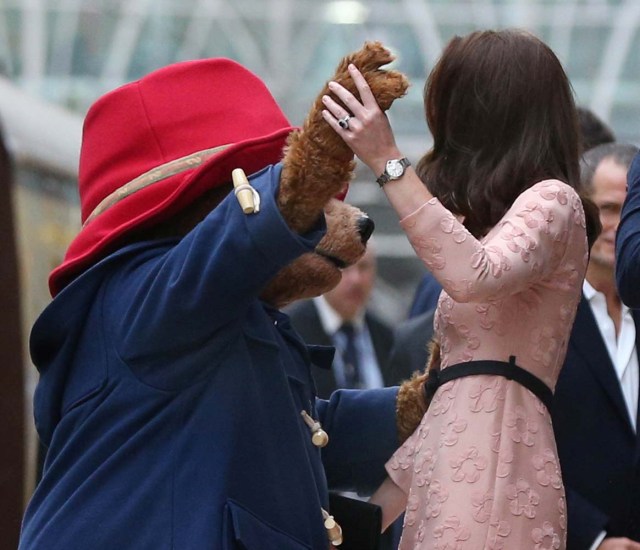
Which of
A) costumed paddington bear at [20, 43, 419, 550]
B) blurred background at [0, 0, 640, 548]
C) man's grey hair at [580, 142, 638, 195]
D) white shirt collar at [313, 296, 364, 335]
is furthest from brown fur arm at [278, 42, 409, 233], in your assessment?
blurred background at [0, 0, 640, 548]

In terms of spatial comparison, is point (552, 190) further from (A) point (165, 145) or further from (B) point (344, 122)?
(A) point (165, 145)

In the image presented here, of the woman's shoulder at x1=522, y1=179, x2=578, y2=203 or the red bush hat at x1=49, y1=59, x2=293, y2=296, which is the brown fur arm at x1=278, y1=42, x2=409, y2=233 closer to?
the red bush hat at x1=49, y1=59, x2=293, y2=296

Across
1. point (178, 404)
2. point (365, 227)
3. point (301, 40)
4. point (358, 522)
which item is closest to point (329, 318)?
point (358, 522)

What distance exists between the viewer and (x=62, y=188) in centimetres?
991

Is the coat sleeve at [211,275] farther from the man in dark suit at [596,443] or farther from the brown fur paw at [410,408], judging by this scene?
the man in dark suit at [596,443]

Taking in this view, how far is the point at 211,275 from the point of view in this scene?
2637 millimetres

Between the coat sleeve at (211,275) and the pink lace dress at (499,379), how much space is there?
29 centimetres

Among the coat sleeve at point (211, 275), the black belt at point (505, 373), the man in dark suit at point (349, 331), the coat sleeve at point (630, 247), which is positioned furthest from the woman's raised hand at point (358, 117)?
the man in dark suit at point (349, 331)

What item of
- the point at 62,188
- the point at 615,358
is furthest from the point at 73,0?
the point at 615,358

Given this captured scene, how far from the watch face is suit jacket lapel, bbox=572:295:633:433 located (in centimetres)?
96

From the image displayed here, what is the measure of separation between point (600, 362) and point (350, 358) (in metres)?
3.54

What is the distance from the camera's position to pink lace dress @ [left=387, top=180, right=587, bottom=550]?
2.79m

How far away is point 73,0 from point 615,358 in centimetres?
2151

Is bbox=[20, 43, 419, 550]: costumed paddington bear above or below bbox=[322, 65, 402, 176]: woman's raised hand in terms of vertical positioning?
below
